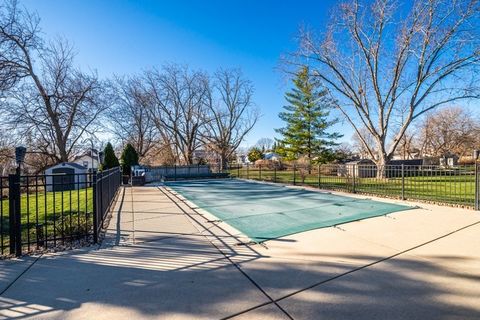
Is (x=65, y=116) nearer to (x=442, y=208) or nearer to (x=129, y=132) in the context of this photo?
(x=129, y=132)

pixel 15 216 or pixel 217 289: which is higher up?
pixel 15 216

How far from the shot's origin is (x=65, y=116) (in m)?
22.0

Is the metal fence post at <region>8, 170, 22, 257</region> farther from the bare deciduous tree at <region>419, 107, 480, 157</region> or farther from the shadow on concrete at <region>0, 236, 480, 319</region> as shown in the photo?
the bare deciduous tree at <region>419, 107, 480, 157</region>

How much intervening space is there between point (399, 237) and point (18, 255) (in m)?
5.80

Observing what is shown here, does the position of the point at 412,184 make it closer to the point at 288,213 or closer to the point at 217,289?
the point at 288,213

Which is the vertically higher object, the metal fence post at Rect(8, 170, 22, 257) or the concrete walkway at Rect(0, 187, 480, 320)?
the metal fence post at Rect(8, 170, 22, 257)

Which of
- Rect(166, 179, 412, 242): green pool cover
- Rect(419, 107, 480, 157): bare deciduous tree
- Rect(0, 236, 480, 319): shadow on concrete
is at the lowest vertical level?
Rect(0, 236, 480, 319): shadow on concrete

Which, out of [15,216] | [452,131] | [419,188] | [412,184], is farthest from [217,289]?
[452,131]

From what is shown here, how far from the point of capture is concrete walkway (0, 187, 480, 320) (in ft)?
8.04

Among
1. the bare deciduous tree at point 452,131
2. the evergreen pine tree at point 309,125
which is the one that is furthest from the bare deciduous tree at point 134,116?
the bare deciduous tree at point 452,131

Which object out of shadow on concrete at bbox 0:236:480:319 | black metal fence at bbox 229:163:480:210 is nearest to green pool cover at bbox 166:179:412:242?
shadow on concrete at bbox 0:236:480:319

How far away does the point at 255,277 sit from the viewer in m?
3.12

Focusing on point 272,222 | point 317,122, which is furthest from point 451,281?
point 317,122

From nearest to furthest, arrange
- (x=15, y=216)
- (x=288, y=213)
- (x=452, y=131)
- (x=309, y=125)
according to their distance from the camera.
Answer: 1. (x=15, y=216)
2. (x=288, y=213)
3. (x=309, y=125)
4. (x=452, y=131)
